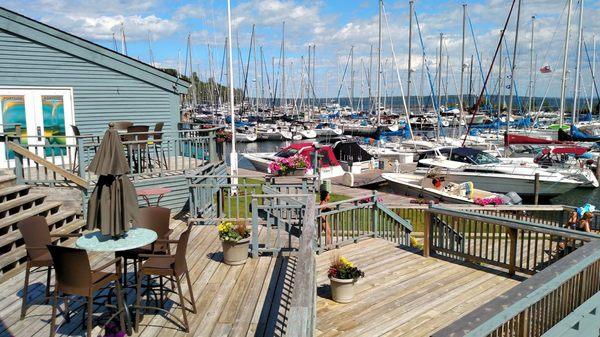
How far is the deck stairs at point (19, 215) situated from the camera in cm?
699

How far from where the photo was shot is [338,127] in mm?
59844

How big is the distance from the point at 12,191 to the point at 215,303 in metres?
5.07

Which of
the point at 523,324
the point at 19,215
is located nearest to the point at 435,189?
the point at 19,215

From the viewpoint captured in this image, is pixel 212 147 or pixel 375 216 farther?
pixel 212 147

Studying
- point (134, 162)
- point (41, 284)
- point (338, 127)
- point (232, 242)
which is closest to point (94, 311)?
point (41, 284)

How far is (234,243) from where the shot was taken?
285 inches

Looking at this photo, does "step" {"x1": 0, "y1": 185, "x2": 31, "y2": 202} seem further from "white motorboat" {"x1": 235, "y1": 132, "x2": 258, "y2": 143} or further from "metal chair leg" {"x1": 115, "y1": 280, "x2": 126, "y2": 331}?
"white motorboat" {"x1": 235, "y1": 132, "x2": 258, "y2": 143}

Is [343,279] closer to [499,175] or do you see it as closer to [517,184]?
[499,175]

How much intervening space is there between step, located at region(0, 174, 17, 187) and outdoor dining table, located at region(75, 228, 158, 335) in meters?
4.61

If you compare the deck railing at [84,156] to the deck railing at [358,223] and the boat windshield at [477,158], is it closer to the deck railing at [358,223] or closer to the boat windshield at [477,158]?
the deck railing at [358,223]

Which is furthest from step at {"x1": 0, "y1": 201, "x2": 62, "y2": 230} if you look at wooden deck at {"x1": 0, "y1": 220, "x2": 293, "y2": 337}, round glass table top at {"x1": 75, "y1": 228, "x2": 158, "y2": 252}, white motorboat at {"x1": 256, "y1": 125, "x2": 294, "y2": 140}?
white motorboat at {"x1": 256, "y1": 125, "x2": 294, "y2": 140}

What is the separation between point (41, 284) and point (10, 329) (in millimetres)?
1387

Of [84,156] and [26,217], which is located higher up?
[84,156]

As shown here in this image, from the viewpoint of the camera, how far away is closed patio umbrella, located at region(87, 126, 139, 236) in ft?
16.3
